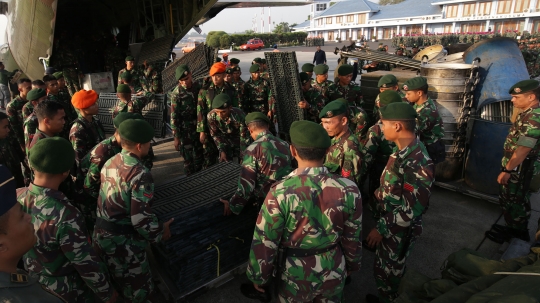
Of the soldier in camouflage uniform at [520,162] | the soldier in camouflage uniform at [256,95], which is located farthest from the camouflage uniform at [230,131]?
the soldier in camouflage uniform at [520,162]

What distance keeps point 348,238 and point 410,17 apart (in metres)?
62.1

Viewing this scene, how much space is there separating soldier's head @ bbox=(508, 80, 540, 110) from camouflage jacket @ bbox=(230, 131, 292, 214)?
2.93 metres

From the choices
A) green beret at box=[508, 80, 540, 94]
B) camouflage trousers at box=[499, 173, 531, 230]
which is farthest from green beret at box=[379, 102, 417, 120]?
camouflage trousers at box=[499, 173, 531, 230]

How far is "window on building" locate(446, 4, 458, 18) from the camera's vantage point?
49.1 metres

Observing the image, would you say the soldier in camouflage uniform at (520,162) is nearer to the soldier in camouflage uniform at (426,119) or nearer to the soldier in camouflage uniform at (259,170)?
the soldier in camouflage uniform at (426,119)

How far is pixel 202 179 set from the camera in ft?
11.7

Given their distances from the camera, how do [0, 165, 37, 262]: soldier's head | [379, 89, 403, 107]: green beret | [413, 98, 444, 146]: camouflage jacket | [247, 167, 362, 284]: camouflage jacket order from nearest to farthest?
[0, 165, 37, 262]: soldier's head < [247, 167, 362, 284]: camouflage jacket < [379, 89, 403, 107]: green beret < [413, 98, 444, 146]: camouflage jacket

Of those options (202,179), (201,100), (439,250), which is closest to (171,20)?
(201,100)

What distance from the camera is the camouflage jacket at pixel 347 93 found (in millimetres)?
6082

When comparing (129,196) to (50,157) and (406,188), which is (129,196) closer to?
(50,157)

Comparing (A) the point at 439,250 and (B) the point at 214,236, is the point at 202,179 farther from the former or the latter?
(A) the point at 439,250

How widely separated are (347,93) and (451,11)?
54.9 metres

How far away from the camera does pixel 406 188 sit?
263cm

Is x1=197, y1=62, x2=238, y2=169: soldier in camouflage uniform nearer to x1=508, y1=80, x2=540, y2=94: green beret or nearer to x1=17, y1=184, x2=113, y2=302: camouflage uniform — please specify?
x1=17, y1=184, x2=113, y2=302: camouflage uniform
